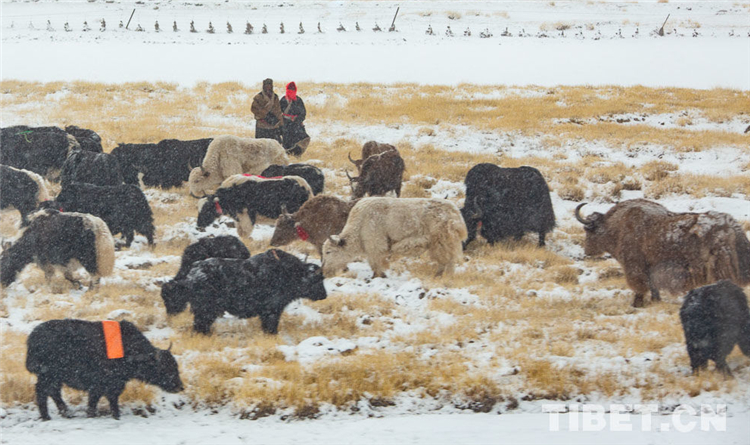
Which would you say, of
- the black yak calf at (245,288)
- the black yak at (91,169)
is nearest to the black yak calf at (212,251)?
the black yak calf at (245,288)

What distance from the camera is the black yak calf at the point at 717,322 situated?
576 centimetres

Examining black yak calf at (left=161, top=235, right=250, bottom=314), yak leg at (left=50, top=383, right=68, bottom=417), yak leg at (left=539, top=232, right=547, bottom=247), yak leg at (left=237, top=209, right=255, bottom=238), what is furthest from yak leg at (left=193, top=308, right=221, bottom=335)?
yak leg at (left=539, top=232, right=547, bottom=247)

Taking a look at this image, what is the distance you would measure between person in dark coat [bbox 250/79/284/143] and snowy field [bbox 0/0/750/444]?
2.27 meters

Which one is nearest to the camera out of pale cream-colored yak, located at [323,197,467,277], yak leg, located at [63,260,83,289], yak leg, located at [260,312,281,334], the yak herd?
the yak herd

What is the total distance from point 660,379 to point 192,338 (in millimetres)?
4291

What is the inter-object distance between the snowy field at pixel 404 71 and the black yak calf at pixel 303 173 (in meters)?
1.07

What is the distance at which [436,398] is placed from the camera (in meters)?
5.85

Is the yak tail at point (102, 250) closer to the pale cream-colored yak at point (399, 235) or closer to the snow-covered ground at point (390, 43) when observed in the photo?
the pale cream-colored yak at point (399, 235)

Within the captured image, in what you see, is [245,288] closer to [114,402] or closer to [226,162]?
[114,402]

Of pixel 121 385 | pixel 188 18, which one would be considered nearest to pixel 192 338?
pixel 121 385

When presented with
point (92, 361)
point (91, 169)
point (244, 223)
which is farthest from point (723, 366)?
point (91, 169)

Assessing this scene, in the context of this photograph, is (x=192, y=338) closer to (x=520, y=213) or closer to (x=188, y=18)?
(x=520, y=213)

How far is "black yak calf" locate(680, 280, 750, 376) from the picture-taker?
18.9 ft

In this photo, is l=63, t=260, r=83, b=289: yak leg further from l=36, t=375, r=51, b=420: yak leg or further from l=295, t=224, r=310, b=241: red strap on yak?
l=36, t=375, r=51, b=420: yak leg
